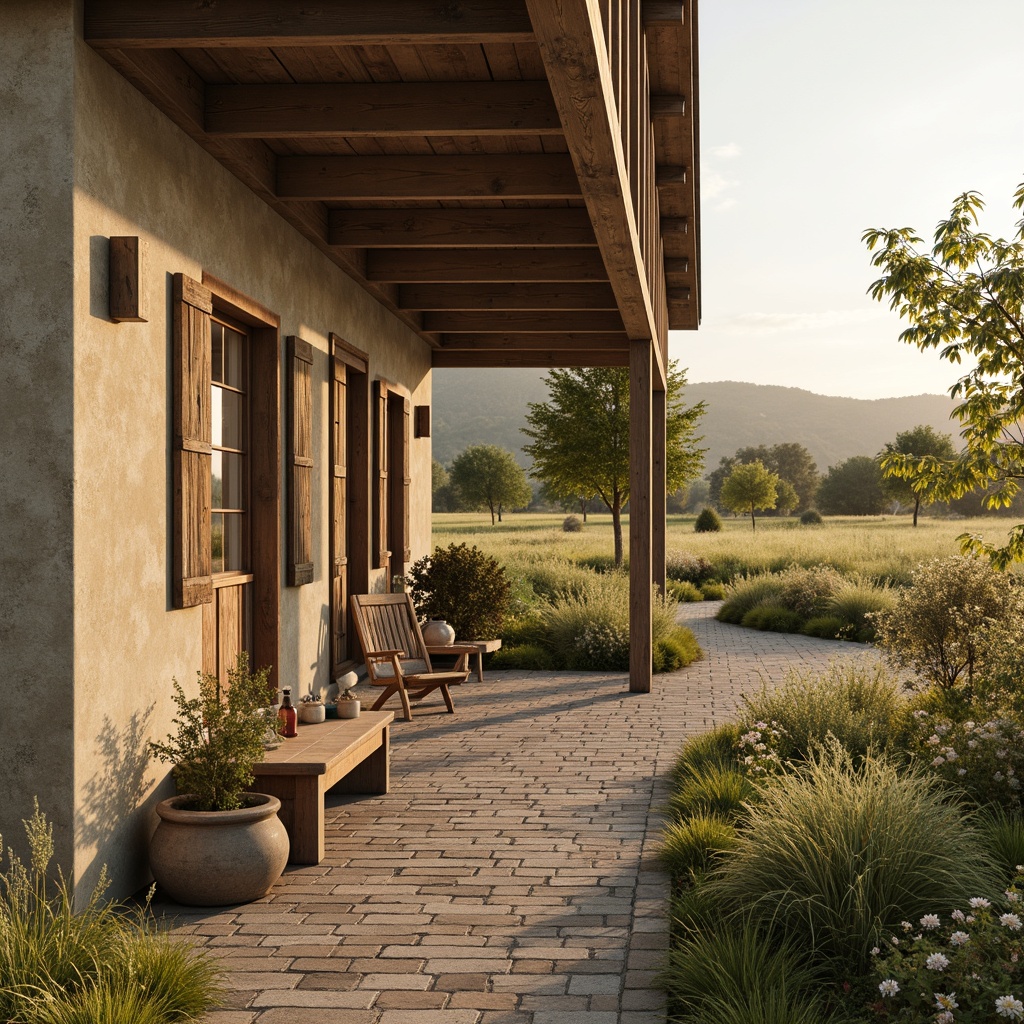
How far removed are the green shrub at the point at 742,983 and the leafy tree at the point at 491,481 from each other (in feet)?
229

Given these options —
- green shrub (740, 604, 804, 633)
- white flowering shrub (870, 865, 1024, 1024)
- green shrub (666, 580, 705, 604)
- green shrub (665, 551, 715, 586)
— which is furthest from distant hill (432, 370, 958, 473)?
white flowering shrub (870, 865, 1024, 1024)

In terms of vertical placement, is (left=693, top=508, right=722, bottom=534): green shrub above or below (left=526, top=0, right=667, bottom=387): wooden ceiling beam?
below

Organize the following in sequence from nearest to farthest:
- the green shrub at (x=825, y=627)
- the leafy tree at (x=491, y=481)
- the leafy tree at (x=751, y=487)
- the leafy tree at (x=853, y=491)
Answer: the green shrub at (x=825, y=627)
the leafy tree at (x=751, y=487)
the leafy tree at (x=491, y=481)
the leafy tree at (x=853, y=491)

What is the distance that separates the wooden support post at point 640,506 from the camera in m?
10.0

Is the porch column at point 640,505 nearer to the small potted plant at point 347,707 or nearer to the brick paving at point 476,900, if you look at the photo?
the brick paving at point 476,900

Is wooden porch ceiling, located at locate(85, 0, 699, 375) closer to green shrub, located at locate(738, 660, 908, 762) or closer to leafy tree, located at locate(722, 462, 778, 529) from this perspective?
green shrub, located at locate(738, 660, 908, 762)

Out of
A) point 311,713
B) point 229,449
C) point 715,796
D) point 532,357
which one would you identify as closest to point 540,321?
point 532,357

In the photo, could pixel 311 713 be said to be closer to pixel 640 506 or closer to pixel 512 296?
pixel 640 506

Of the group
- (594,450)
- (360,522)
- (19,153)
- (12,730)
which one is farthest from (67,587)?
(594,450)

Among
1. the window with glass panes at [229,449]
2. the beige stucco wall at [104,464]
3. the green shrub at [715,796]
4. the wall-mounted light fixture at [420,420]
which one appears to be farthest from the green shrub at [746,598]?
the beige stucco wall at [104,464]

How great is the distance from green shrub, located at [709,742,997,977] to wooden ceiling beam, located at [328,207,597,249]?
15.4ft

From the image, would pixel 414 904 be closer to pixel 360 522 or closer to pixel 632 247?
pixel 632 247

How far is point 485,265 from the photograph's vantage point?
8.97 metres

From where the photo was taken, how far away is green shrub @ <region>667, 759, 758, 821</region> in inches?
214
